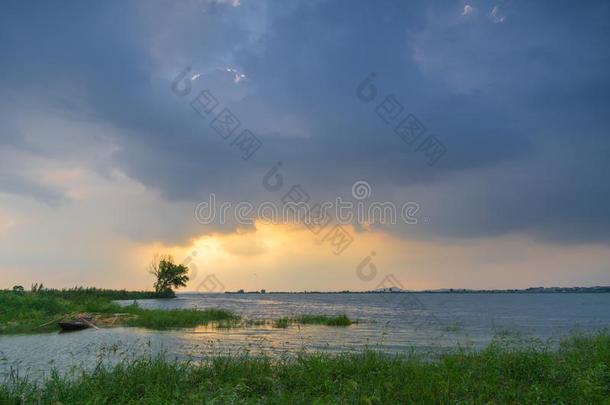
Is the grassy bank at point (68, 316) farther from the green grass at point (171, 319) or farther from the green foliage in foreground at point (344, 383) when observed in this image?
the green foliage in foreground at point (344, 383)

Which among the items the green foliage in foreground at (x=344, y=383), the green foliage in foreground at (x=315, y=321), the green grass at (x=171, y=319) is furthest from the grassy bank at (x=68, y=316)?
the green foliage in foreground at (x=344, y=383)

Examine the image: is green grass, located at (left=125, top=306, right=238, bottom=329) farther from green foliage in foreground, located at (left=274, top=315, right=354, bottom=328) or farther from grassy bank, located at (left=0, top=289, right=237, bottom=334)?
green foliage in foreground, located at (left=274, top=315, right=354, bottom=328)

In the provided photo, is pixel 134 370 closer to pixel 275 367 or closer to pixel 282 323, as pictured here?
pixel 275 367

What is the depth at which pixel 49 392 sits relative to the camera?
1025cm

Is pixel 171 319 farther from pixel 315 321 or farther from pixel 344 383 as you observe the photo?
pixel 344 383

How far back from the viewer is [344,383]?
484 inches

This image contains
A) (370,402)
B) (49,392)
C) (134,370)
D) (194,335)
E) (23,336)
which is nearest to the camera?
(370,402)

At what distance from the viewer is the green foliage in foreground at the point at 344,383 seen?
401 inches

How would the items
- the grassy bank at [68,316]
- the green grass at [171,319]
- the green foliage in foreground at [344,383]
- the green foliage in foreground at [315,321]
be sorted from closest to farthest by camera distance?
the green foliage in foreground at [344,383] < the grassy bank at [68,316] < the green grass at [171,319] < the green foliage in foreground at [315,321]

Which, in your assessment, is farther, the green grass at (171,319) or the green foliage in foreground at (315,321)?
the green foliage in foreground at (315,321)

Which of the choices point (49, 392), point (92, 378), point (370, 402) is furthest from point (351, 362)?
point (49, 392)

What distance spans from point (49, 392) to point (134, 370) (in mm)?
2314

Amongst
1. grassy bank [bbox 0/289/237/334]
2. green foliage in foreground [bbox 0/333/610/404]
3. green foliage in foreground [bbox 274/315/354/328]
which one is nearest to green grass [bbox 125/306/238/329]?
grassy bank [bbox 0/289/237/334]

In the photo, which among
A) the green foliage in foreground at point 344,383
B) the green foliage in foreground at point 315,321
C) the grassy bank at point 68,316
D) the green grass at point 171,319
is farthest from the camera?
the green foliage in foreground at point 315,321
